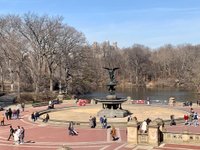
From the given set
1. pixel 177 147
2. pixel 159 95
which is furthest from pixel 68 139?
pixel 159 95

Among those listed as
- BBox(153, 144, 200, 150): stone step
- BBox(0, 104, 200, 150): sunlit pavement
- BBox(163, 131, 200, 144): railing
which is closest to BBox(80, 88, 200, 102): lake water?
BBox(0, 104, 200, 150): sunlit pavement

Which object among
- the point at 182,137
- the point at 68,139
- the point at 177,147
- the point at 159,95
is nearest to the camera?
the point at 177,147

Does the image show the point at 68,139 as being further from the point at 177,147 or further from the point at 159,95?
the point at 159,95

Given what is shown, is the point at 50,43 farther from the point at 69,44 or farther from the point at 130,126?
the point at 130,126

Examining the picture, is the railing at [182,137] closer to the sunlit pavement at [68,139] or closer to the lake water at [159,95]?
the sunlit pavement at [68,139]

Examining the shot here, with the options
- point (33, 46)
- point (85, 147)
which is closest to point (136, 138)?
point (85, 147)

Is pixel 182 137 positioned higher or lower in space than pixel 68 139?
higher

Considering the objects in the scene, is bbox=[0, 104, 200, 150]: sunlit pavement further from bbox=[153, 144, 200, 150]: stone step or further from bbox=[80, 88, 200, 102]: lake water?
bbox=[80, 88, 200, 102]: lake water

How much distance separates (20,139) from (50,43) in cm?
5152

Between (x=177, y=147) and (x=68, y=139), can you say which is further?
(x=68, y=139)

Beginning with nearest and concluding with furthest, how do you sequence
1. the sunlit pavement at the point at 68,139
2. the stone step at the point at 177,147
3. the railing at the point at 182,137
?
the stone step at the point at 177,147 < the railing at the point at 182,137 < the sunlit pavement at the point at 68,139

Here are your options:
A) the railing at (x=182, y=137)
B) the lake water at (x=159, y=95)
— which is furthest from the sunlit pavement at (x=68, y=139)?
the lake water at (x=159, y=95)

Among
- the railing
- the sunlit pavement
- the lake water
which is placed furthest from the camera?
the lake water

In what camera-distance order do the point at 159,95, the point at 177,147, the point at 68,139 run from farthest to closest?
the point at 159,95
the point at 68,139
the point at 177,147
